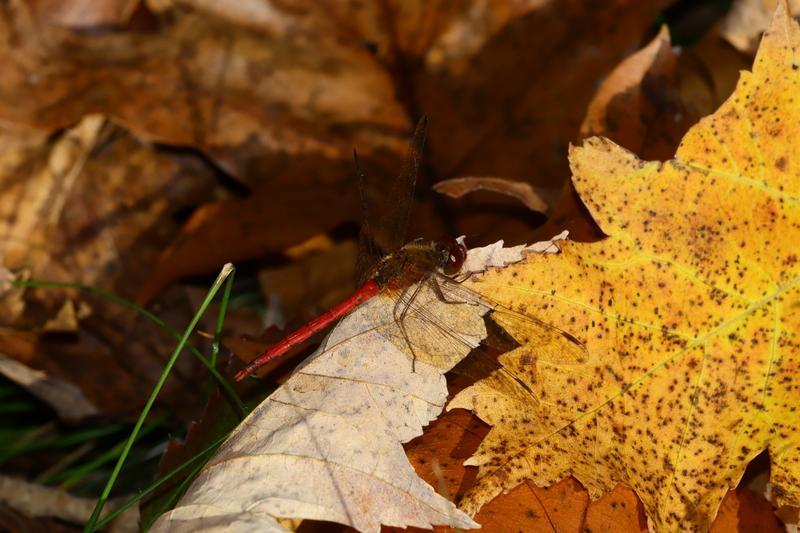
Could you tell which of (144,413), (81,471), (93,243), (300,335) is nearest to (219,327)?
(300,335)

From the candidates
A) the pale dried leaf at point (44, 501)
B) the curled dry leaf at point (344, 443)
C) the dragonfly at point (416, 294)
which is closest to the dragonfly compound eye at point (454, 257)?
the dragonfly at point (416, 294)

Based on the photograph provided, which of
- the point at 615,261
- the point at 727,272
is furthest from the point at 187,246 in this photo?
the point at 727,272

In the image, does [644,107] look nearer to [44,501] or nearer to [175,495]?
[175,495]

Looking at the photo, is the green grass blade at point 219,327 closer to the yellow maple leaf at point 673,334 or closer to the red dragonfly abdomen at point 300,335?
the red dragonfly abdomen at point 300,335

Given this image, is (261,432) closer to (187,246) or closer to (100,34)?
(187,246)

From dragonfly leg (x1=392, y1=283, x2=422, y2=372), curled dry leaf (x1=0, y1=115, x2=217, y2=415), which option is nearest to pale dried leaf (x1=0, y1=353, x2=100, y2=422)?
curled dry leaf (x1=0, y1=115, x2=217, y2=415)

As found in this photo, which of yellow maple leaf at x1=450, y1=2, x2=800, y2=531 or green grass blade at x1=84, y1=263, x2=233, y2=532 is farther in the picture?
green grass blade at x1=84, y1=263, x2=233, y2=532

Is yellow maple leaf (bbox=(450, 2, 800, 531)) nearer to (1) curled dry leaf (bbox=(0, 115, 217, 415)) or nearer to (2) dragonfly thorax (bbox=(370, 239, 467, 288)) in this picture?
(2) dragonfly thorax (bbox=(370, 239, 467, 288))
